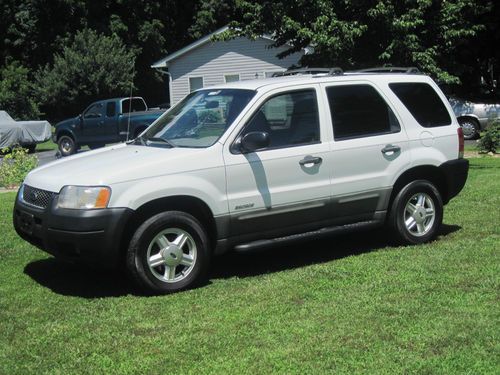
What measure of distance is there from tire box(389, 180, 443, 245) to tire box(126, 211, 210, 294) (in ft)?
7.10

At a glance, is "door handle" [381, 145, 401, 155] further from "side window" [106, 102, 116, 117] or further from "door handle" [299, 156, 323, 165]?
"side window" [106, 102, 116, 117]

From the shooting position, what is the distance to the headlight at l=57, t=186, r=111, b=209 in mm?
5184

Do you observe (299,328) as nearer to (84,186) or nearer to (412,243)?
(84,186)

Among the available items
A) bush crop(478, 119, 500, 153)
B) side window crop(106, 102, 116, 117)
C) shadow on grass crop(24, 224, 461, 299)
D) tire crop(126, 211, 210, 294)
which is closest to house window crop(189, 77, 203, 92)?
side window crop(106, 102, 116, 117)

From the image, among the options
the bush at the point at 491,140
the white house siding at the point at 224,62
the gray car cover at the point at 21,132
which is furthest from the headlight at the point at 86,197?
the white house siding at the point at 224,62

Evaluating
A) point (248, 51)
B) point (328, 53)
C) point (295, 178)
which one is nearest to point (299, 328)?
point (295, 178)

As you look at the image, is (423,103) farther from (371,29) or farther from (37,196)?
(371,29)

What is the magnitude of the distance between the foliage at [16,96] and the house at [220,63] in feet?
28.1

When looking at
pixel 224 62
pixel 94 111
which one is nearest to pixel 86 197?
pixel 94 111

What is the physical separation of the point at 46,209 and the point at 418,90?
3.99 meters

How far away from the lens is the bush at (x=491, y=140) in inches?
626

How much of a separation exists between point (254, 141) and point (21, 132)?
1966 centimetres

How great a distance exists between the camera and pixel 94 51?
38.8 meters

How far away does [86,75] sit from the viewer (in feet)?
127
